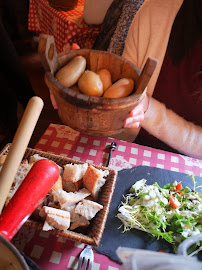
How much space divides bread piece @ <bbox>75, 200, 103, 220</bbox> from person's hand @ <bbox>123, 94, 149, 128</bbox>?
33 centimetres

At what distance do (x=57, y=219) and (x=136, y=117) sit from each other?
57 cm

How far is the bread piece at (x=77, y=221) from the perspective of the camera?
0.77 m

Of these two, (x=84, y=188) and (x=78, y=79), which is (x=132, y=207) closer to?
(x=84, y=188)

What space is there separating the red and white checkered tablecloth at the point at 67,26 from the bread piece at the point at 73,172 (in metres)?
1.84

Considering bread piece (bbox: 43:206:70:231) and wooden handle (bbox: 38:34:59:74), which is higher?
wooden handle (bbox: 38:34:59:74)

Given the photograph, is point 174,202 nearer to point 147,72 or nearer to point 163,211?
point 163,211

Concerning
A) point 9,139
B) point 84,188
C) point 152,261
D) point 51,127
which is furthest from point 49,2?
point 152,261

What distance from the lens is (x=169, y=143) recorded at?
1.44 meters

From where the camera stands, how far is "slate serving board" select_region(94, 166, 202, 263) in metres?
0.88

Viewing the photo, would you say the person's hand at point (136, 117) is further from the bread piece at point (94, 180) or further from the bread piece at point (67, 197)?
the bread piece at point (67, 197)

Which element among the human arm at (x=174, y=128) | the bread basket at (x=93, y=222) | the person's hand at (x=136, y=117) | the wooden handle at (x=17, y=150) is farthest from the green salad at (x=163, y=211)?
the wooden handle at (x=17, y=150)

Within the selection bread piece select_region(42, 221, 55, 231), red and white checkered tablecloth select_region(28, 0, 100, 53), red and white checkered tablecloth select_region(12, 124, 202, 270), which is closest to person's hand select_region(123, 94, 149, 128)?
red and white checkered tablecloth select_region(12, 124, 202, 270)

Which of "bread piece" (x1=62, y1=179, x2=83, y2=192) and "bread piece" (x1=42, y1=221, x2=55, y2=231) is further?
"bread piece" (x1=62, y1=179, x2=83, y2=192)

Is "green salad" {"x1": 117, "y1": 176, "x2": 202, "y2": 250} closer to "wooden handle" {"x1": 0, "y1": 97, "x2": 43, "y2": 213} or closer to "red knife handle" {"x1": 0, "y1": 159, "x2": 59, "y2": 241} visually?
"red knife handle" {"x1": 0, "y1": 159, "x2": 59, "y2": 241}
